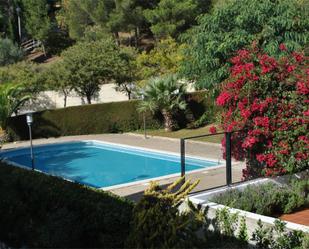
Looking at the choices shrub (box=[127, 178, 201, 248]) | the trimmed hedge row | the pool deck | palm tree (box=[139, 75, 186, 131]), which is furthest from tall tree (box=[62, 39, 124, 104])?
shrub (box=[127, 178, 201, 248])

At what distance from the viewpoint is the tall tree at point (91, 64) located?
92.5 feet

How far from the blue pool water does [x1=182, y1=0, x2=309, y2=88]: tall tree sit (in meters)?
3.71

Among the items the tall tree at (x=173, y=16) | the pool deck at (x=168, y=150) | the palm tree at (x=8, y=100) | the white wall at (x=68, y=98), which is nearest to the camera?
the pool deck at (x=168, y=150)

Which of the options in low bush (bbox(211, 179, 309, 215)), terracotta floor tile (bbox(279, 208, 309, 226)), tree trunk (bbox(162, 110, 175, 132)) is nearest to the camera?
terracotta floor tile (bbox(279, 208, 309, 226))

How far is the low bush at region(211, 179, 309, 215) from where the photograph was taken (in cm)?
927

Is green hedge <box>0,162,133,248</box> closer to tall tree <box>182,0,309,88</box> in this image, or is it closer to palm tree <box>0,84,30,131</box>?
tall tree <box>182,0,309,88</box>

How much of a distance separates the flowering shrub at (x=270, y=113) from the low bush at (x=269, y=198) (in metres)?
0.47

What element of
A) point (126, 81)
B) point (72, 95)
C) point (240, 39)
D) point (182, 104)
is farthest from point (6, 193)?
point (72, 95)

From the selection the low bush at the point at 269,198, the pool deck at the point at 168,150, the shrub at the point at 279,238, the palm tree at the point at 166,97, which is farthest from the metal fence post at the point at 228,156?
the palm tree at the point at 166,97

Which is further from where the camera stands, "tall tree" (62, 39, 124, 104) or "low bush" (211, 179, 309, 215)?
"tall tree" (62, 39, 124, 104)

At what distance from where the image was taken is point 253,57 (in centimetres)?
1102

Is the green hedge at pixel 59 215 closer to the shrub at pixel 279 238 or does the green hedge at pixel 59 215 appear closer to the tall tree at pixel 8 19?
the shrub at pixel 279 238

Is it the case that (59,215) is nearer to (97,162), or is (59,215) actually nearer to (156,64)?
(97,162)

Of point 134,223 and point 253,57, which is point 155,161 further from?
point 134,223
